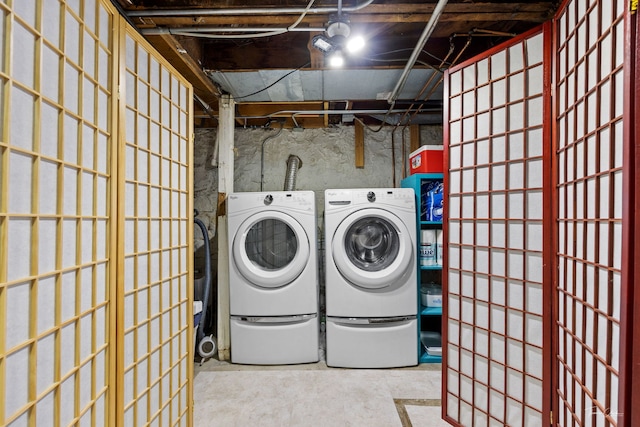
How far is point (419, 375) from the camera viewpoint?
7.79ft

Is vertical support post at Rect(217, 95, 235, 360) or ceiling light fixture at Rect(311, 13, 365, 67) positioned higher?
ceiling light fixture at Rect(311, 13, 365, 67)

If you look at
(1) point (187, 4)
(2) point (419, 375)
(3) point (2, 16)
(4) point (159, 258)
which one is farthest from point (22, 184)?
(2) point (419, 375)

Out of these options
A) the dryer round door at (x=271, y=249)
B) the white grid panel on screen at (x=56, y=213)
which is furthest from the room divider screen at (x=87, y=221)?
the dryer round door at (x=271, y=249)

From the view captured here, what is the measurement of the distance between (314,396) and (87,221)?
1.74 metres

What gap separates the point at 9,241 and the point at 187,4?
144 cm

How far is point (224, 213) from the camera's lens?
2672 mm

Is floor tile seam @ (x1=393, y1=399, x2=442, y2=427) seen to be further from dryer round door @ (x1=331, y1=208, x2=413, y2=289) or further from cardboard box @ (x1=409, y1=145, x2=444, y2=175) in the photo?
cardboard box @ (x1=409, y1=145, x2=444, y2=175)

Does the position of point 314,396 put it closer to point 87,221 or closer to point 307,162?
point 87,221

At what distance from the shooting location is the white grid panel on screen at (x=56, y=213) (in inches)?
28.1

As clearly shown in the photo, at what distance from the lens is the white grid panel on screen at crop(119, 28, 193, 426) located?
1.19 m

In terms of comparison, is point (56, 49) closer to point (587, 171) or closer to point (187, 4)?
point (187, 4)

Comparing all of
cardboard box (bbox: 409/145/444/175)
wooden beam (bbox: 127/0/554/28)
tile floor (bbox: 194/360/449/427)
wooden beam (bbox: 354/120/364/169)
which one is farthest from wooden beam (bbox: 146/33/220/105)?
tile floor (bbox: 194/360/449/427)

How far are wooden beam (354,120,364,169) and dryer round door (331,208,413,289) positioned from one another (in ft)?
3.03

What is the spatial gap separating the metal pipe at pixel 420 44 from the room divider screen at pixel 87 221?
123 centimetres
